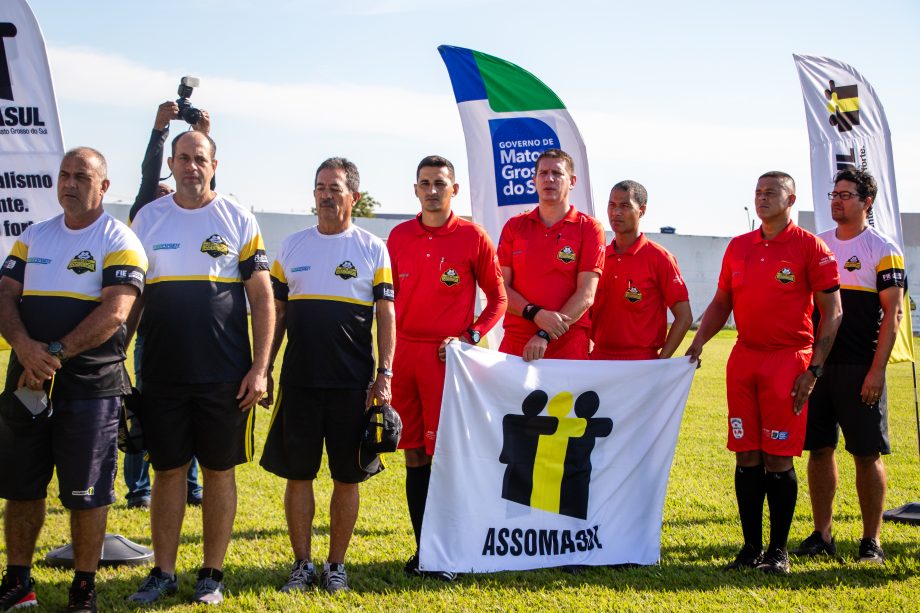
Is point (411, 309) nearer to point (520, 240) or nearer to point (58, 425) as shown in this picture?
point (520, 240)

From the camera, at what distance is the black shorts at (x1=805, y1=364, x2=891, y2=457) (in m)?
5.88

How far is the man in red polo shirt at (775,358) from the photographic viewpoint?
549 cm

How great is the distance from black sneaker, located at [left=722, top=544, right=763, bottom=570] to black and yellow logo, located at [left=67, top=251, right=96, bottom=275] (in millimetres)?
4191

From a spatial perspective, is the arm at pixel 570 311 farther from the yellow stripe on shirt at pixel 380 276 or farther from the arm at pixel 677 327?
the yellow stripe on shirt at pixel 380 276

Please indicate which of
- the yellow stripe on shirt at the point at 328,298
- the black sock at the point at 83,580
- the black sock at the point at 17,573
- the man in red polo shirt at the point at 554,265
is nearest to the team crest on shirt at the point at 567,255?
the man in red polo shirt at the point at 554,265

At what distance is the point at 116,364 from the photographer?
4547 mm

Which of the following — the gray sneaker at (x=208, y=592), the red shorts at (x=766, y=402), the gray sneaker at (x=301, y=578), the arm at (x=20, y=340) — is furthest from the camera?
the red shorts at (x=766, y=402)

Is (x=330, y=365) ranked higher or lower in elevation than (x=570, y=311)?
lower

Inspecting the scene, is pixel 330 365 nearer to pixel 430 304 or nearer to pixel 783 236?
pixel 430 304

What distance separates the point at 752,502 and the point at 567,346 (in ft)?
5.12

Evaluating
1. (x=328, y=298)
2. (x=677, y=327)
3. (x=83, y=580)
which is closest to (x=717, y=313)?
(x=677, y=327)

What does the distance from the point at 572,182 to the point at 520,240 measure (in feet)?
1.81

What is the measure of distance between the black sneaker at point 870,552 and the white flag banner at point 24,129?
5.64 metres

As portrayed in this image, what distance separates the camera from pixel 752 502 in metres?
5.63
